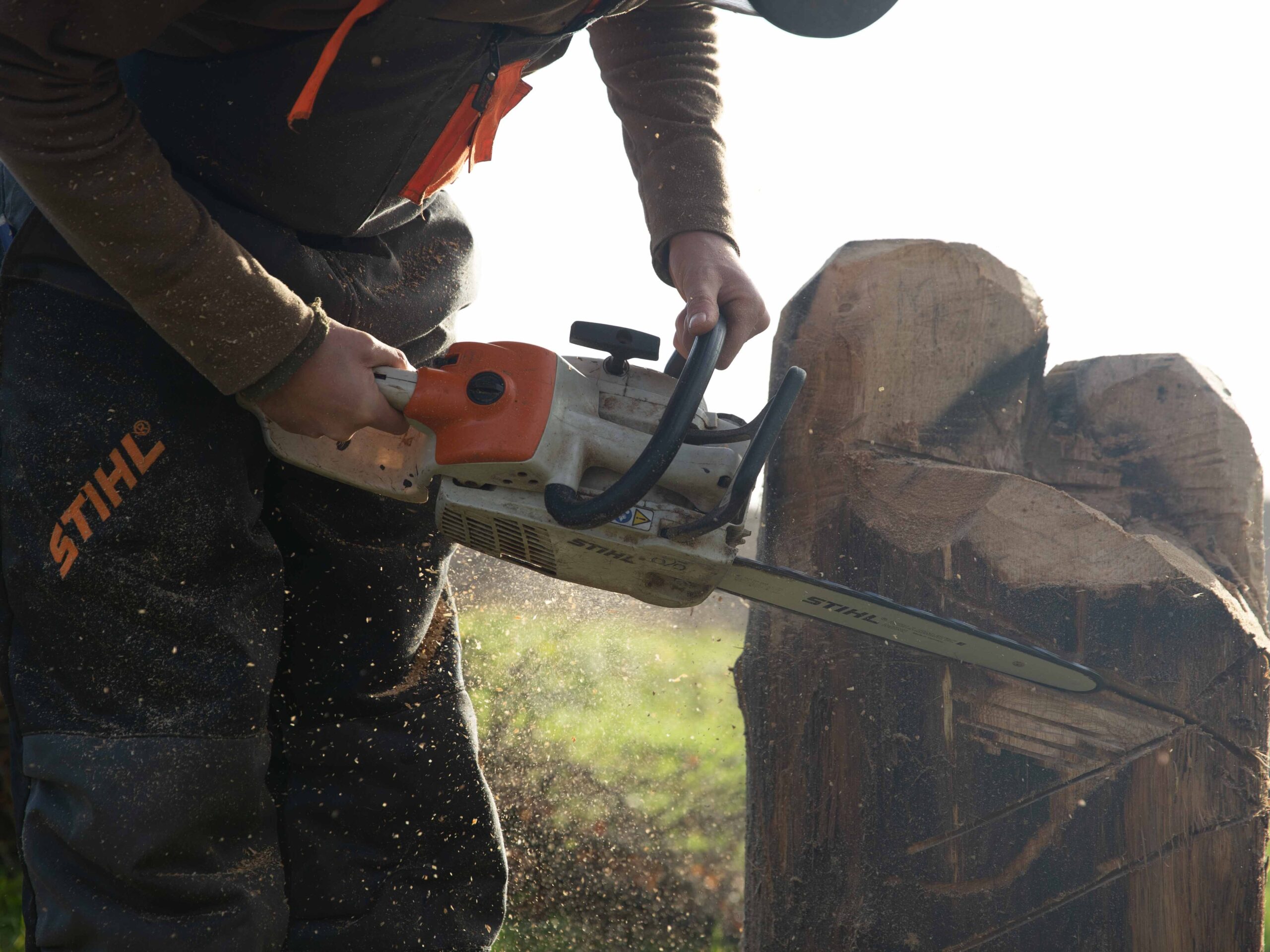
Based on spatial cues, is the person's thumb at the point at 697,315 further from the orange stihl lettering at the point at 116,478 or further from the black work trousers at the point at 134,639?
the orange stihl lettering at the point at 116,478

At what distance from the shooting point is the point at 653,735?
3.18 m

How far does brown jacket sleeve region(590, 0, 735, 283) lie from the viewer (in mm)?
1636

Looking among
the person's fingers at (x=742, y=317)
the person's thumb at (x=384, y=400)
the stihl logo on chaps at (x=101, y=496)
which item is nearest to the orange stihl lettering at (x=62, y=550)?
the stihl logo on chaps at (x=101, y=496)

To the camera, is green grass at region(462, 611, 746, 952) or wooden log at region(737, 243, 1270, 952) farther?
green grass at region(462, 611, 746, 952)

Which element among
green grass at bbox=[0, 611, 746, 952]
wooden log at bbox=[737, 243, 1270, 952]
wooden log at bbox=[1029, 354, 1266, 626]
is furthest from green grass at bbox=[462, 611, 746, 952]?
wooden log at bbox=[1029, 354, 1266, 626]

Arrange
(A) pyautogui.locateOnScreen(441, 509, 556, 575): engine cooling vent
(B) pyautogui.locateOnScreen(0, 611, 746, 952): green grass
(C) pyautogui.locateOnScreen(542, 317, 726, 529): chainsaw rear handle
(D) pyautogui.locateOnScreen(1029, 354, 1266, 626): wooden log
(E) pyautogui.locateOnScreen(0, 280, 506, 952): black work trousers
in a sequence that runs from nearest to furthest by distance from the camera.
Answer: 1. (E) pyautogui.locateOnScreen(0, 280, 506, 952): black work trousers
2. (C) pyautogui.locateOnScreen(542, 317, 726, 529): chainsaw rear handle
3. (A) pyautogui.locateOnScreen(441, 509, 556, 575): engine cooling vent
4. (D) pyautogui.locateOnScreen(1029, 354, 1266, 626): wooden log
5. (B) pyautogui.locateOnScreen(0, 611, 746, 952): green grass

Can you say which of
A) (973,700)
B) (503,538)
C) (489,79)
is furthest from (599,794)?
(489,79)

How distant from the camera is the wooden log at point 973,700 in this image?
1631 mm

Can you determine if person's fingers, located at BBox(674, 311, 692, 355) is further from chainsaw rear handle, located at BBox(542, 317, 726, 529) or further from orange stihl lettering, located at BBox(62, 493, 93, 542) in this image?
orange stihl lettering, located at BBox(62, 493, 93, 542)

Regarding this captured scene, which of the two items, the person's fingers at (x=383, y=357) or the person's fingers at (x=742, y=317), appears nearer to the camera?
the person's fingers at (x=383, y=357)

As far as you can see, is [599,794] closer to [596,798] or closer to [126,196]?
[596,798]

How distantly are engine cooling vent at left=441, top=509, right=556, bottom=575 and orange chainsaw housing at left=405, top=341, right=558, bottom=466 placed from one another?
0.10 m

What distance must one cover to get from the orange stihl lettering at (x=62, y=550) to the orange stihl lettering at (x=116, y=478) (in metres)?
0.06

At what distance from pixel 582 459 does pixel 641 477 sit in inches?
5.2
